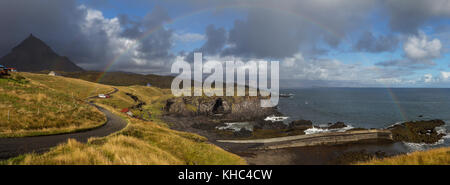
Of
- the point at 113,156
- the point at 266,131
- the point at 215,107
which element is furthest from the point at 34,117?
the point at 215,107

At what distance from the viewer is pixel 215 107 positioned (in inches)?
3410

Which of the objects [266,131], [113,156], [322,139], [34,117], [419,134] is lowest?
[266,131]

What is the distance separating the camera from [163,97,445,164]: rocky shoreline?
91.2 ft

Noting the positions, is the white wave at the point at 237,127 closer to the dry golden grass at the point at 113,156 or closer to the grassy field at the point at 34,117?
the grassy field at the point at 34,117

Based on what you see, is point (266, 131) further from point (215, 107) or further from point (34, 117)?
point (34, 117)

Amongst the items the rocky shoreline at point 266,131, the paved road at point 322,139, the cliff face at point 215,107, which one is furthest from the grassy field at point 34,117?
the cliff face at point 215,107

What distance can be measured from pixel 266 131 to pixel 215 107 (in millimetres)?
40721

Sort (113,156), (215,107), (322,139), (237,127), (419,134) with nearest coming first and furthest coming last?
(113,156) → (322,139) → (419,134) → (237,127) → (215,107)

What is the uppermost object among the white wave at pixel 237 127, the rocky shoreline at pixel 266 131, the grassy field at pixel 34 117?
the grassy field at pixel 34 117

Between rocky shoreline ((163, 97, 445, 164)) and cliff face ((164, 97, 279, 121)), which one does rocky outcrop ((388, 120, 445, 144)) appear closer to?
rocky shoreline ((163, 97, 445, 164))

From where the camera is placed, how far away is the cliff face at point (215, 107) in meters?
80.7

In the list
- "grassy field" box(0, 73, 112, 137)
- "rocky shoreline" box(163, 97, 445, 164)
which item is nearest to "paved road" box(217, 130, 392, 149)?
"rocky shoreline" box(163, 97, 445, 164)
